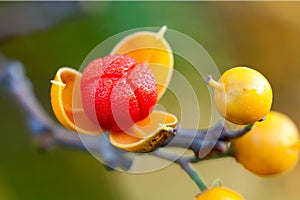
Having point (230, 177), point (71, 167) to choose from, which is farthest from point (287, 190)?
point (71, 167)

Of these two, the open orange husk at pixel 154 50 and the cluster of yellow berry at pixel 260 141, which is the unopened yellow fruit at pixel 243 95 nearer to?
the cluster of yellow berry at pixel 260 141

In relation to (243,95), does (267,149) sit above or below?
below

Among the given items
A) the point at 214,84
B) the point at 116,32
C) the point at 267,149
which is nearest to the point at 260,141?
the point at 267,149

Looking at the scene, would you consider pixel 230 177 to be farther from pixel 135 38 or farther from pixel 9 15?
pixel 135 38

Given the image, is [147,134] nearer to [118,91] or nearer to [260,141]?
[118,91]

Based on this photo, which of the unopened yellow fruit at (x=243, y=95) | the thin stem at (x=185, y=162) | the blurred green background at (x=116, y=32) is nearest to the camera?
the unopened yellow fruit at (x=243, y=95)

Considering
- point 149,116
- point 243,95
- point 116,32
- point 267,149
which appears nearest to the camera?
point 243,95

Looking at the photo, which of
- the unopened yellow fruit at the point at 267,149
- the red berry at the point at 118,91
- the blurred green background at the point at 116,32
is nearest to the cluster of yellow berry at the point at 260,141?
the unopened yellow fruit at the point at 267,149
